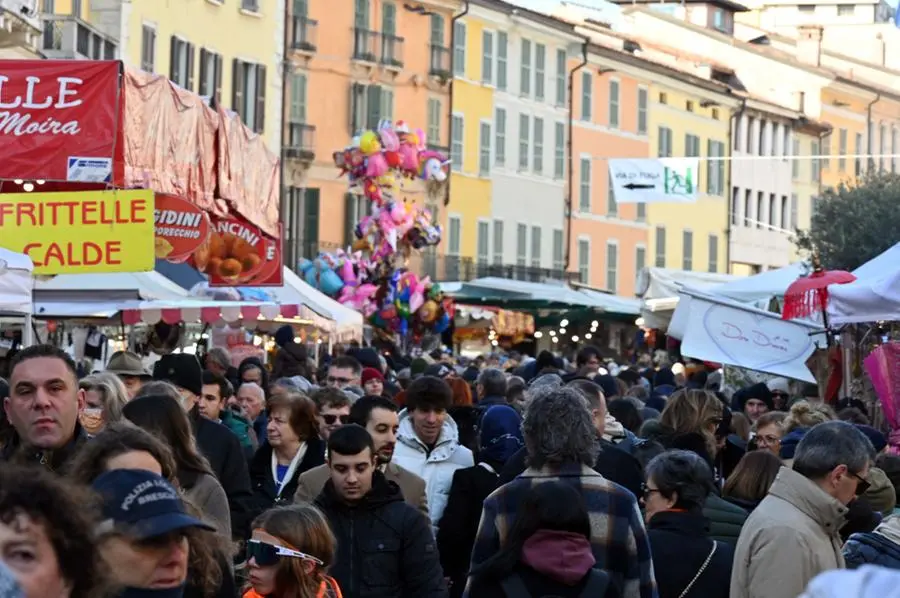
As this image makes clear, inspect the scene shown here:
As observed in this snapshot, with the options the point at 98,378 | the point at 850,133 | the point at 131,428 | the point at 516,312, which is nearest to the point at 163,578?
the point at 131,428

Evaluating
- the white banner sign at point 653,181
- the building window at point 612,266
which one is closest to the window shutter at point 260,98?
the white banner sign at point 653,181

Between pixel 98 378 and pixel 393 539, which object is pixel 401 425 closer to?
pixel 98 378

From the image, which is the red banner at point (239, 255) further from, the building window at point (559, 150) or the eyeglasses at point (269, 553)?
the building window at point (559, 150)

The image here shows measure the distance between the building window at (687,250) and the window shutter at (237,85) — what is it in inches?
1075

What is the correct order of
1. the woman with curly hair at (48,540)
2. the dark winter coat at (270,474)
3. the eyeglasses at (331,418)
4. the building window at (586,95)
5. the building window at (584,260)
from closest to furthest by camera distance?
the woman with curly hair at (48,540) < the dark winter coat at (270,474) < the eyeglasses at (331,418) < the building window at (586,95) < the building window at (584,260)

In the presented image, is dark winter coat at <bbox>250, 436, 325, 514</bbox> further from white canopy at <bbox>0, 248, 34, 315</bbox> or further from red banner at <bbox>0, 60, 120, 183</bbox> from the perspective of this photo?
red banner at <bbox>0, 60, 120, 183</bbox>

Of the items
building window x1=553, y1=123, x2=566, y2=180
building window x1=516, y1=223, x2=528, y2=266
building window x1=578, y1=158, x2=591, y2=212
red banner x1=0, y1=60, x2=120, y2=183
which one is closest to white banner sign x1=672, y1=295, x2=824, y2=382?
red banner x1=0, y1=60, x2=120, y2=183

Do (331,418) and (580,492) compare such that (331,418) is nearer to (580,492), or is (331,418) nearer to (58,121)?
(58,121)

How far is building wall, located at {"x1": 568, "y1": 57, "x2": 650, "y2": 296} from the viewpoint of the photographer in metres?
63.6

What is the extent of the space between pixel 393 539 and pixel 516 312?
120 feet

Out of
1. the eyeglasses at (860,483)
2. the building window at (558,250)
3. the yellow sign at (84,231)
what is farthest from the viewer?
the building window at (558,250)

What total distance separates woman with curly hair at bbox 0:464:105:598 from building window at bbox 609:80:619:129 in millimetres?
61467

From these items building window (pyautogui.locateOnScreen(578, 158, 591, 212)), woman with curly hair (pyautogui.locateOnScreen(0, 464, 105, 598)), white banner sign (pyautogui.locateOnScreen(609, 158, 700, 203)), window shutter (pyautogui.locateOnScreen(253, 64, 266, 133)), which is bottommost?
woman with curly hair (pyautogui.locateOnScreen(0, 464, 105, 598))

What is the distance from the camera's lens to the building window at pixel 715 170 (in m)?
70.4
